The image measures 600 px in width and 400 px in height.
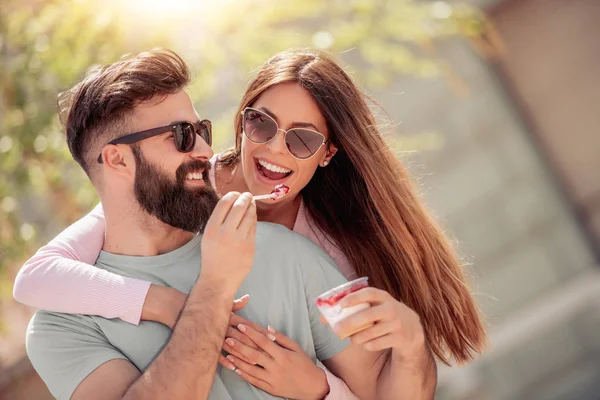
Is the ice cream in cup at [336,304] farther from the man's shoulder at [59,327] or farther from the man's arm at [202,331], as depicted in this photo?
the man's shoulder at [59,327]

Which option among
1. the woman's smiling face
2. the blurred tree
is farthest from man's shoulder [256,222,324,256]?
the blurred tree

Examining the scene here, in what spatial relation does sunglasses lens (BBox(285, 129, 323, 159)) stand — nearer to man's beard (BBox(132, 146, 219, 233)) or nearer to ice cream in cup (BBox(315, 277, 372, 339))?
man's beard (BBox(132, 146, 219, 233))

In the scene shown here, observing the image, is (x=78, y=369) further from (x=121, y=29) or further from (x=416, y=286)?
(x=121, y=29)

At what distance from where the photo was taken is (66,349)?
258cm

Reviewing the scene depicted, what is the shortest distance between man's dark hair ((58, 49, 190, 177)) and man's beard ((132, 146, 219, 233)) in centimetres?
14

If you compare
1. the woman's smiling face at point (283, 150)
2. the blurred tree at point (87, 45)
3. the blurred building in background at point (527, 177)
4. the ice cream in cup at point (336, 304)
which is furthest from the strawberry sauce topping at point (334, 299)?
the blurred building in background at point (527, 177)

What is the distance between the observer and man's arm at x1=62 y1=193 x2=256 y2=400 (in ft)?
7.94

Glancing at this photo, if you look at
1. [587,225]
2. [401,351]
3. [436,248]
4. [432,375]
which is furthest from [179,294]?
[587,225]

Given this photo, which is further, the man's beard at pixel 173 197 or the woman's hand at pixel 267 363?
the man's beard at pixel 173 197

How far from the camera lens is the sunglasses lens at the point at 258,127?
11.4ft

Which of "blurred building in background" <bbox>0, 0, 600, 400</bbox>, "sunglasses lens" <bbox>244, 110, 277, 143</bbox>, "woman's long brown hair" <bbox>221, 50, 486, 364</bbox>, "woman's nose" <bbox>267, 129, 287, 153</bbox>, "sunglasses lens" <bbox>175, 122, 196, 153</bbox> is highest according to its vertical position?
"sunglasses lens" <bbox>175, 122, 196, 153</bbox>

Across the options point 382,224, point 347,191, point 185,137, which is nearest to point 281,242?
point 185,137

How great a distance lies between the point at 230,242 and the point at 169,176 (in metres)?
0.41

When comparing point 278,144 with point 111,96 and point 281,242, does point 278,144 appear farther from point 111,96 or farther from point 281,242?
point 111,96
